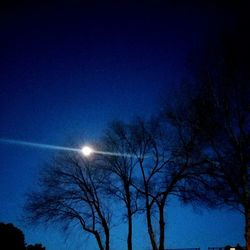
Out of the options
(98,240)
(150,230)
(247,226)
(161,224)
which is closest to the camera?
(247,226)

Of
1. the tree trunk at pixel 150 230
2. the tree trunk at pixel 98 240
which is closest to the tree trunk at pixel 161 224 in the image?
the tree trunk at pixel 150 230

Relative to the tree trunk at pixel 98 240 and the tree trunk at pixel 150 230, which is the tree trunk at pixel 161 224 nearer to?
the tree trunk at pixel 150 230

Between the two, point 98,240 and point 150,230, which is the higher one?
point 150,230

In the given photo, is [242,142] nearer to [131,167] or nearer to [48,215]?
[131,167]

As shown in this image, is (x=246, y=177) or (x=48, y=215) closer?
(x=246, y=177)

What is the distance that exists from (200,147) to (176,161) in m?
2.54

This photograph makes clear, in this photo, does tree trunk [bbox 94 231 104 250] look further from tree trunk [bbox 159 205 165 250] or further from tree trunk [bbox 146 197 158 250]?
tree trunk [bbox 159 205 165 250]

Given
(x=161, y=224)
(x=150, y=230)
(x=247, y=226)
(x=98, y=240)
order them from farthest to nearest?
(x=98, y=240) < (x=150, y=230) < (x=161, y=224) < (x=247, y=226)


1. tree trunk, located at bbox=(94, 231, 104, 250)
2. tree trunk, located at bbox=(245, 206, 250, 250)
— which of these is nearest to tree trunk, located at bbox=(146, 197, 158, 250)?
tree trunk, located at bbox=(94, 231, 104, 250)

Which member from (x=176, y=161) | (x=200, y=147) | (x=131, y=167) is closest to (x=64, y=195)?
(x=131, y=167)

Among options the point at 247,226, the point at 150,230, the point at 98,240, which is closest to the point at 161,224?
the point at 150,230

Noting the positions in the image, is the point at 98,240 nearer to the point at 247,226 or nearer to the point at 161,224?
the point at 161,224

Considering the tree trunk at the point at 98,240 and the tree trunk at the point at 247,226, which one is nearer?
the tree trunk at the point at 247,226

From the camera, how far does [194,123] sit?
68.9 ft
